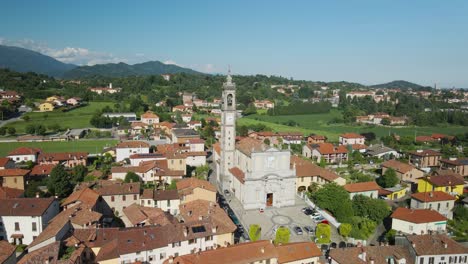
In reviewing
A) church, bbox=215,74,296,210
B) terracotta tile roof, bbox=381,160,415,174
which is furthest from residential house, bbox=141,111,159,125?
terracotta tile roof, bbox=381,160,415,174

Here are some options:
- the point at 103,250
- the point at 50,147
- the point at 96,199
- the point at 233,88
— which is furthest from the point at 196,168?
the point at 50,147

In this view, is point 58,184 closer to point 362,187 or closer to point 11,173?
point 11,173

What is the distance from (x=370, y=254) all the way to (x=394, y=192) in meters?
21.8

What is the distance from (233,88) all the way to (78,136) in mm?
45467

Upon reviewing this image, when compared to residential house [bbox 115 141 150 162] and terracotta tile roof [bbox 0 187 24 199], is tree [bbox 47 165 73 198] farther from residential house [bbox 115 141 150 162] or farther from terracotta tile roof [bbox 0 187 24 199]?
residential house [bbox 115 141 150 162]

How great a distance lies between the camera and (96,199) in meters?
35.3

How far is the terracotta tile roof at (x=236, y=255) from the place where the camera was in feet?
81.6

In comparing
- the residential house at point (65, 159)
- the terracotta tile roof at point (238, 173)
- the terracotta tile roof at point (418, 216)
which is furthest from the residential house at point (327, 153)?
the residential house at point (65, 159)

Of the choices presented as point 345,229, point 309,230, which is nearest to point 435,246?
point 345,229

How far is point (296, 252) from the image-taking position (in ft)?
90.3

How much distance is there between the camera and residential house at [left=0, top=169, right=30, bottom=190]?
43781 mm

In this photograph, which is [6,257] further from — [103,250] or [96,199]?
[96,199]

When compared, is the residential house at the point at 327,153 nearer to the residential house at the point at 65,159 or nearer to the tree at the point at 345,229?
Result: the tree at the point at 345,229

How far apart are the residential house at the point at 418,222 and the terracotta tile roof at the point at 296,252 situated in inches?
501
